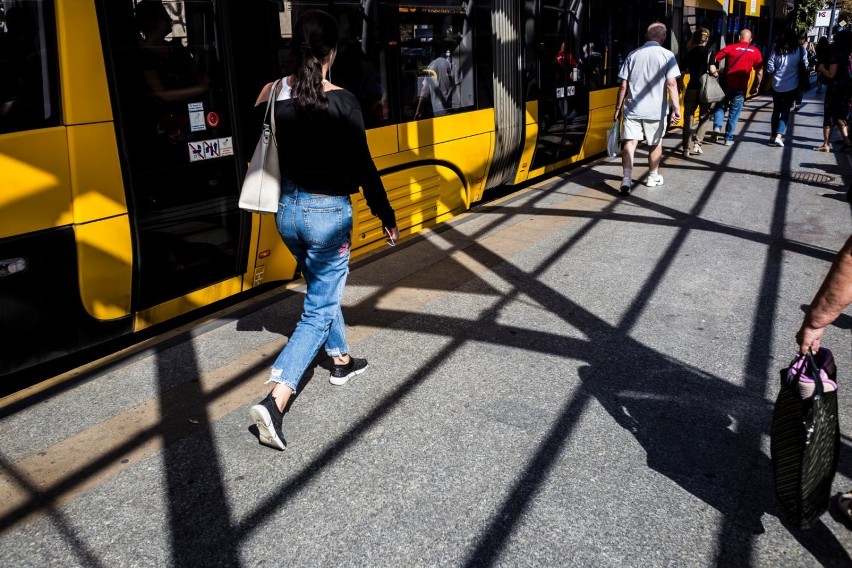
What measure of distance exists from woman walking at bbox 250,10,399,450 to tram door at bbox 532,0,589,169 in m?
5.36

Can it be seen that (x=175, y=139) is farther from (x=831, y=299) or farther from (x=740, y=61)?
(x=740, y=61)

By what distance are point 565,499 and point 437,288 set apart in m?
2.60

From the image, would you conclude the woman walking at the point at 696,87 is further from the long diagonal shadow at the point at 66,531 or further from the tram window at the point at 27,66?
the long diagonal shadow at the point at 66,531

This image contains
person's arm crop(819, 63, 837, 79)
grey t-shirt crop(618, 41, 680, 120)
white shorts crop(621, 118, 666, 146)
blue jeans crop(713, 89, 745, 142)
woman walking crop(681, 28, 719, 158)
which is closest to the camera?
grey t-shirt crop(618, 41, 680, 120)

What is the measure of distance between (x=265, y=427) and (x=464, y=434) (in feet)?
2.87

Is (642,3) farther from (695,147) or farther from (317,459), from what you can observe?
(317,459)

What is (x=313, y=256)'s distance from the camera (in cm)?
331

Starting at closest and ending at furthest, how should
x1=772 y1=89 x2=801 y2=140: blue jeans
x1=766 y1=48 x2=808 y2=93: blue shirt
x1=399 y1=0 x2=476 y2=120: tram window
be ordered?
1. x1=399 y1=0 x2=476 y2=120: tram window
2. x1=766 y1=48 x2=808 y2=93: blue shirt
3. x1=772 y1=89 x2=801 y2=140: blue jeans

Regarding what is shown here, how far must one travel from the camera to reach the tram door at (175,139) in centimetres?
392

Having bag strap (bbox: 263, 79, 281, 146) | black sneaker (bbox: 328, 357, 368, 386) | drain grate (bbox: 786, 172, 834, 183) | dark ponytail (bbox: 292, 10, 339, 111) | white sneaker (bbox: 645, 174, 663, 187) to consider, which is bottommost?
black sneaker (bbox: 328, 357, 368, 386)

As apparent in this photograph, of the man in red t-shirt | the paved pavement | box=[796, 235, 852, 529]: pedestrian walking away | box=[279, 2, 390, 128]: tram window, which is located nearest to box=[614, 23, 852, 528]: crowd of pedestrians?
the man in red t-shirt

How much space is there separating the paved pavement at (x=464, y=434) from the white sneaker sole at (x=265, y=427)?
8 cm

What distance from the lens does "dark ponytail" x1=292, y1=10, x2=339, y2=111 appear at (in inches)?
120

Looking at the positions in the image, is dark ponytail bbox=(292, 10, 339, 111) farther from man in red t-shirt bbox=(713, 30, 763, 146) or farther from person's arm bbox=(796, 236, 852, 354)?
man in red t-shirt bbox=(713, 30, 763, 146)
